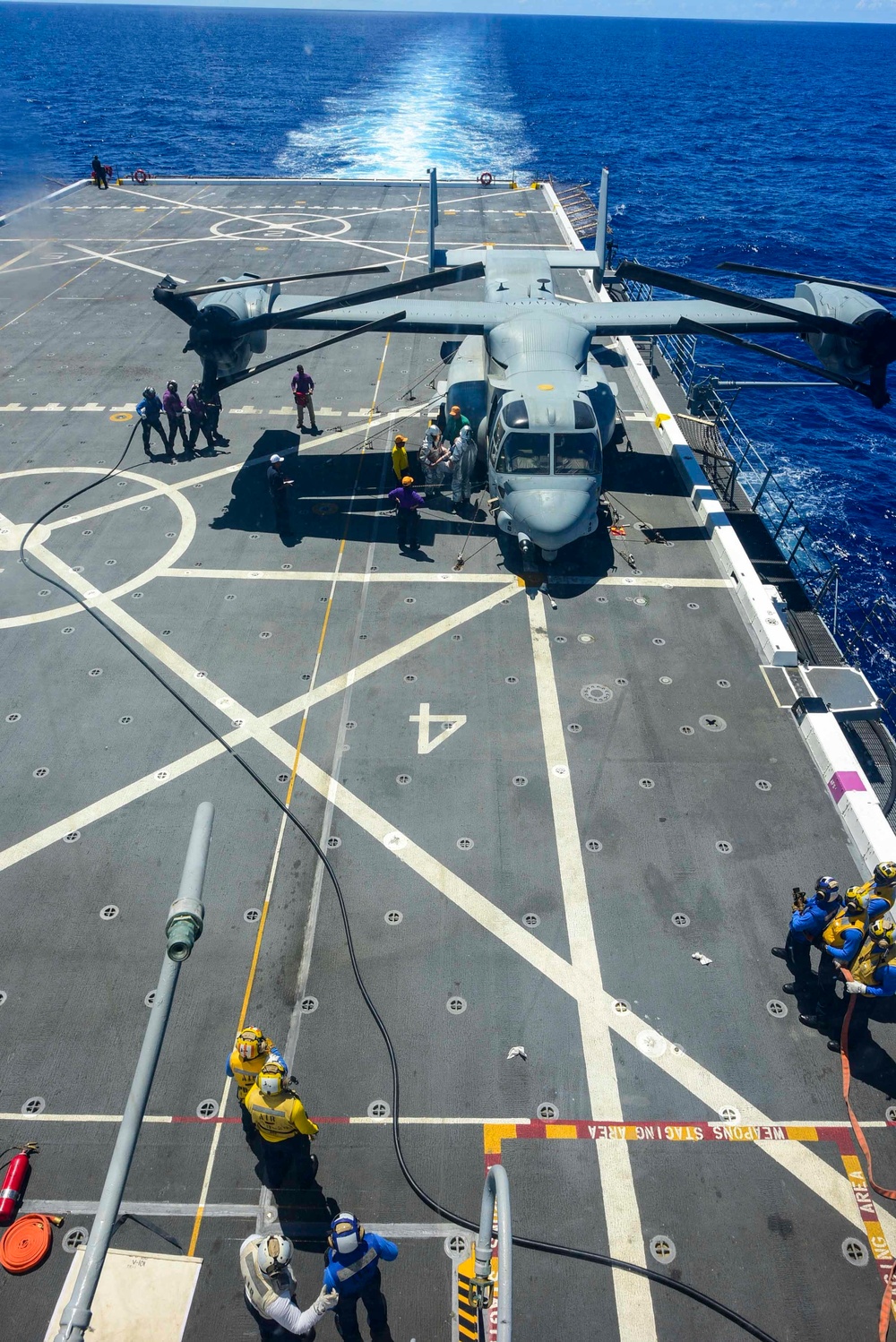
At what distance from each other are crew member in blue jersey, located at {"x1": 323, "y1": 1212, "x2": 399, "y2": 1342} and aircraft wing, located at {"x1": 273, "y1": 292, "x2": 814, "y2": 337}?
70.9 feet

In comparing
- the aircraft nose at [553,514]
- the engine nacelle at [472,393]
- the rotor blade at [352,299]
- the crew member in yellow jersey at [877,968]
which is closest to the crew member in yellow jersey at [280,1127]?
the crew member in yellow jersey at [877,968]

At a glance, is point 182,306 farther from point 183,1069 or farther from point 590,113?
point 590,113

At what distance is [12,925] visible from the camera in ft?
39.9

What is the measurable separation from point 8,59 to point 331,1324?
23938 cm

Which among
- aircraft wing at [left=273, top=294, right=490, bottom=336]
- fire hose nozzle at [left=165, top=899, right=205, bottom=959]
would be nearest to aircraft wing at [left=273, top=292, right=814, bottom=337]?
aircraft wing at [left=273, top=294, right=490, bottom=336]

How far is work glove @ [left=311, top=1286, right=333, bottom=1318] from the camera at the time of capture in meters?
7.28

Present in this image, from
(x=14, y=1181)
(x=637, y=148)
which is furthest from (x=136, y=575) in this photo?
(x=637, y=148)

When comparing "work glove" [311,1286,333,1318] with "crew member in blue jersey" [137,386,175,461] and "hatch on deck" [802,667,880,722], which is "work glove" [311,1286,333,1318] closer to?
"hatch on deck" [802,667,880,722]

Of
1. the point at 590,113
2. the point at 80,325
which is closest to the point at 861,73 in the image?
the point at 590,113

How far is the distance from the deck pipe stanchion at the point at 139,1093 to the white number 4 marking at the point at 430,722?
9437mm

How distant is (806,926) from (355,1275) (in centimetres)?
749

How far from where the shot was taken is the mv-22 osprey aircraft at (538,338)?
18.5m

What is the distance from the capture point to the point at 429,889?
12680 mm

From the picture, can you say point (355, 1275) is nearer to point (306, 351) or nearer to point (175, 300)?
point (306, 351)
